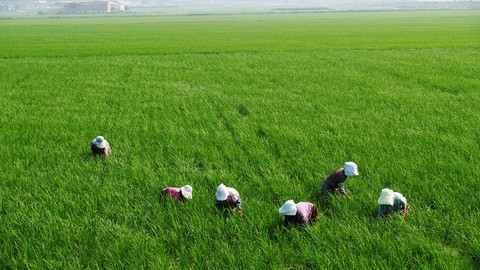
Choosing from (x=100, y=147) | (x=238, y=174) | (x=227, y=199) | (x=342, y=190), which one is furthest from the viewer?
(x=100, y=147)

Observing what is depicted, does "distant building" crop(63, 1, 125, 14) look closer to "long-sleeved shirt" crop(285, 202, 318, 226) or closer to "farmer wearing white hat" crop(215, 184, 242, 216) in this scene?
"farmer wearing white hat" crop(215, 184, 242, 216)

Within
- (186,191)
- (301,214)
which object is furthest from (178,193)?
(301,214)

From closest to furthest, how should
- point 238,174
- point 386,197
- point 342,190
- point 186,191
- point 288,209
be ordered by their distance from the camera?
point 288,209 < point 386,197 < point 186,191 < point 342,190 < point 238,174

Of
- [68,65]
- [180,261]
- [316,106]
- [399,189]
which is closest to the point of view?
[180,261]

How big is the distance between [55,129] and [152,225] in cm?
315

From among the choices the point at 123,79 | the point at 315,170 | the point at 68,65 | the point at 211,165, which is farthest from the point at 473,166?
the point at 68,65

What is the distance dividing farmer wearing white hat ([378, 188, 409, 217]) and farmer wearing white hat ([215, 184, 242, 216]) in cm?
86

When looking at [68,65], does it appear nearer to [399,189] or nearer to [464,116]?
[464,116]

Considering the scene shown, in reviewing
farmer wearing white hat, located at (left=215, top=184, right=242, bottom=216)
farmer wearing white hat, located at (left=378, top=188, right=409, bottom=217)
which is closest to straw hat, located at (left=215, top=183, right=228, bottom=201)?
farmer wearing white hat, located at (left=215, top=184, right=242, bottom=216)

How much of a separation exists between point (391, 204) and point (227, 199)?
99cm

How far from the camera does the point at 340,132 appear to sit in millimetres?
4863

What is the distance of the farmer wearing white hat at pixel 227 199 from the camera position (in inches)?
103

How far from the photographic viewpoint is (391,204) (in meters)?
2.50

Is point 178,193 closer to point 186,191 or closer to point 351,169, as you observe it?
point 186,191
